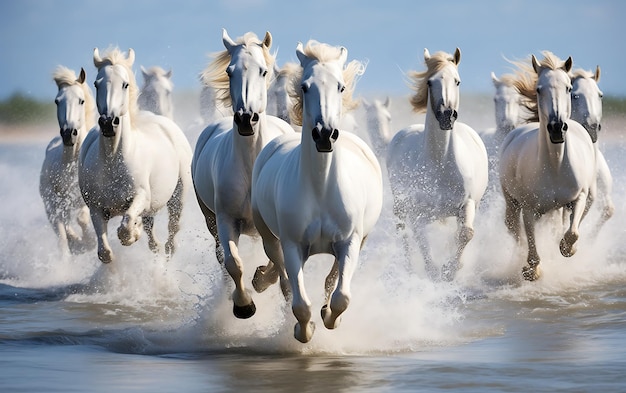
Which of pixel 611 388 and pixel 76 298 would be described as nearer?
pixel 611 388

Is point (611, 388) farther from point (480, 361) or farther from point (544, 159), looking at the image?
point (544, 159)

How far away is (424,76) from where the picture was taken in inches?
417

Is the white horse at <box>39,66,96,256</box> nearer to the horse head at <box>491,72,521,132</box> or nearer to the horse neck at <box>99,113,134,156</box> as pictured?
the horse neck at <box>99,113,134,156</box>

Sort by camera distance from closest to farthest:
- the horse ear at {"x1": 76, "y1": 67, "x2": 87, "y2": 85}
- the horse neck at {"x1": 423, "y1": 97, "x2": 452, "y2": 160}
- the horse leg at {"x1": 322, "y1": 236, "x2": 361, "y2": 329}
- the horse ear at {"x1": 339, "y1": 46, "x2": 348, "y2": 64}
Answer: the horse leg at {"x1": 322, "y1": 236, "x2": 361, "y2": 329}, the horse ear at {"x1": 339, "y1": 46, "x2": 348, "y2": 64}, the horse neck at {"x1": 423, "y1": 97, "x2": 452, "y2": 160}, the horse ear at {"x1": 76, "y1": 67, "x2": 87, "y2": 85}

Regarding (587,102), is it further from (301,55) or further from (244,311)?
(301,55)

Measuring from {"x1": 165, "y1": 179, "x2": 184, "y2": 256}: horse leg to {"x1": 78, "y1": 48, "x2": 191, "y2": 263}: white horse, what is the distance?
38 cm

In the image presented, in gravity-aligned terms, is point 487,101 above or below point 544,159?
above

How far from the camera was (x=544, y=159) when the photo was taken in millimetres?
10930

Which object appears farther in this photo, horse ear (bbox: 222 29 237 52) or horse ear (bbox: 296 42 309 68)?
horse ear (bbox: 222 29 237 52)

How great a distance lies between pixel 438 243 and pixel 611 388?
7.40m

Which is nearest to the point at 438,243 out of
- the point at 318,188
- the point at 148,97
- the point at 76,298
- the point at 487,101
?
the point at 76,298

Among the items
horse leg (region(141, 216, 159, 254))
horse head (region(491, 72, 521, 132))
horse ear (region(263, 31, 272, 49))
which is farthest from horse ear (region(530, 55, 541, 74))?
Answer: horse head (region(491, 72, 521, 132))

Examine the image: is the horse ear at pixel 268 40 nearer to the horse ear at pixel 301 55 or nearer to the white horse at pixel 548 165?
the horse ear at pixel 301 55

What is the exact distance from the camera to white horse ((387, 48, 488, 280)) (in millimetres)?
10281
